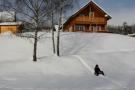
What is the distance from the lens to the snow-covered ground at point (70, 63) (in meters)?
28.3

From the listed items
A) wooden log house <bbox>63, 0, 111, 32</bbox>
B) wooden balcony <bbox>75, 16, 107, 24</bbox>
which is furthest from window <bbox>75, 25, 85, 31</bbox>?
wooden balcony <bbox>75, 16, 107, 24</bbox>

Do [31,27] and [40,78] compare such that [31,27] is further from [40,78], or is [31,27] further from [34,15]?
[40,78]

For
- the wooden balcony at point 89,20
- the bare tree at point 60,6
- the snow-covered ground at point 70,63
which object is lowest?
the snow-covered ground at point 70,63

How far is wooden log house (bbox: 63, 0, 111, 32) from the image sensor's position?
198 feet

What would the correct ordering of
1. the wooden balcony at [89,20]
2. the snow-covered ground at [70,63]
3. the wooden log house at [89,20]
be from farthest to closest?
the wooden balcony at [89,20] < the wooden log house at [89,20] < the snow-covered ground at [70,63]

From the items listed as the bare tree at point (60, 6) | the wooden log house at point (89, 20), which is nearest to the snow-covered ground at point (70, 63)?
the bare tree at point (60, 6)

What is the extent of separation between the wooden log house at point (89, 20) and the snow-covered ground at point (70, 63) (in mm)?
6904

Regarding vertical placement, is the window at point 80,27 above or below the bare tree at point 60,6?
below

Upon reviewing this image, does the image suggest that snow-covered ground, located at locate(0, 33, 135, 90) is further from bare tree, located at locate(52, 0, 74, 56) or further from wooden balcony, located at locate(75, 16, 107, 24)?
wooden balcony, located at locate(75, 16, 107, 24)

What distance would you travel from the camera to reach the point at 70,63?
118 ft

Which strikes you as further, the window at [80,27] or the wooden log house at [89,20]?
the window at [80,27]

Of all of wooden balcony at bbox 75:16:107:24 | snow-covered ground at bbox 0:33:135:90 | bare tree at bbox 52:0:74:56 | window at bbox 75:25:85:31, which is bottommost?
snow-covered ground at bbox 0:33:135:90

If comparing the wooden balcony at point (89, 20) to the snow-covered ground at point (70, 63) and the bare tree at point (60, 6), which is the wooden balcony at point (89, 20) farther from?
the bare tree at point (60, 6)

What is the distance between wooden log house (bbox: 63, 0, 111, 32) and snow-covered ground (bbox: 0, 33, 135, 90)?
690cm
